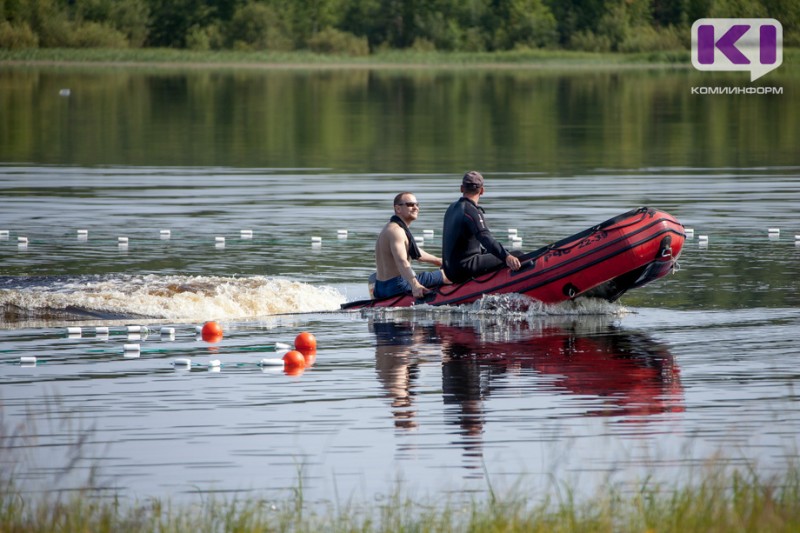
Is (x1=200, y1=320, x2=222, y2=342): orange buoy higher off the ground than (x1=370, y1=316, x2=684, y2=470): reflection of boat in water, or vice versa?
(x1=200, y1=320, x2=222, y2=342): orange buoy

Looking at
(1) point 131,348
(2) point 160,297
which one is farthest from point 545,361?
(2) point 160,297

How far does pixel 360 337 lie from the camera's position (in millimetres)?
13656

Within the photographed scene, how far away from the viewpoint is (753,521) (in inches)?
265

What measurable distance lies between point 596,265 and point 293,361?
3.58m

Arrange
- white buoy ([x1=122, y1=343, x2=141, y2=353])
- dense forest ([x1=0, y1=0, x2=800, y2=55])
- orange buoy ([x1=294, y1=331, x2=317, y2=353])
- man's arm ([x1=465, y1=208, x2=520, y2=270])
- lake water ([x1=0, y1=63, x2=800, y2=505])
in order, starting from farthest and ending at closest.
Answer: dense forest ([x1=0, y1=0, x2=800, y2=55]), man's arm ([x1=465, y1=208, x2=520, y2=270]), white buoy ([x1=122, y1=343, x2=141, y2=353]), orange buoy ([x1=294, y1=331, x2=317, y2=353]), lake water ([x1=0, y1=63, x2=800, y2=505])

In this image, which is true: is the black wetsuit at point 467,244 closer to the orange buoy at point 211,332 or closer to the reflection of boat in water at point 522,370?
the reflection of boat in water at point 522,370

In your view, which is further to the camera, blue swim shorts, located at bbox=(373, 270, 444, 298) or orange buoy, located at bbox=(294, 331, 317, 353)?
blue swim shorts, located at bbox=(373, 270, 444, 298)

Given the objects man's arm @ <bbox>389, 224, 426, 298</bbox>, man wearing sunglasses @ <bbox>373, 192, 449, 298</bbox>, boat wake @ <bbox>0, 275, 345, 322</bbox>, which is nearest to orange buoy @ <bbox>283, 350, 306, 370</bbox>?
man wearing sunglasses @ <bbox>373, 192, 449, 298</bbox>

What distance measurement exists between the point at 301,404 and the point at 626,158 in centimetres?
2384

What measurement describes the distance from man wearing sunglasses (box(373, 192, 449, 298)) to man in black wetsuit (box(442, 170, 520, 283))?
0.91ft

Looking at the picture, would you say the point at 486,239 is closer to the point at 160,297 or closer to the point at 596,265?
the point at 596,265

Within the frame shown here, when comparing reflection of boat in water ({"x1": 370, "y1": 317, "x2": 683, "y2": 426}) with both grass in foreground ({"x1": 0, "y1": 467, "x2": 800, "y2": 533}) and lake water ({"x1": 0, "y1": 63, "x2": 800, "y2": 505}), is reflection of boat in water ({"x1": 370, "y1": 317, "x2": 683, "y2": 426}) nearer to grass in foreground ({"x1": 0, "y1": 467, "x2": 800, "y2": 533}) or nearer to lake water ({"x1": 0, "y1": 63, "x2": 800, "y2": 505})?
lake water ({"x1": 0, "y1": 63, "x2": 800, "y2": 505})

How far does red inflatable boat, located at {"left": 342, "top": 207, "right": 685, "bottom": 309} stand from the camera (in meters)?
14.1

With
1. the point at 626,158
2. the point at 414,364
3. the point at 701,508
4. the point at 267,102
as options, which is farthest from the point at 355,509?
the point at 267,102
